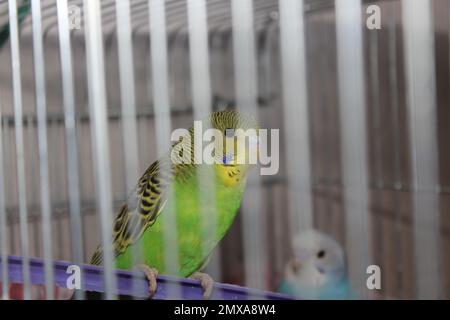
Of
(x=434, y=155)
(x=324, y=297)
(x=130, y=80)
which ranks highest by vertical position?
(x=130, y=80)

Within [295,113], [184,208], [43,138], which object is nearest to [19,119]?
[43,138]

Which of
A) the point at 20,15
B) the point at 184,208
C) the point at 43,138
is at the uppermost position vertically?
the point at 20,15

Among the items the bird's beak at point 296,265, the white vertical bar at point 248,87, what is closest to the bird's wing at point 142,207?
the white vertical bar at point 248,87

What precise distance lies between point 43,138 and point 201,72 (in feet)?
0.84

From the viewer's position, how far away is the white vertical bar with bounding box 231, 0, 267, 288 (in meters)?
0.71

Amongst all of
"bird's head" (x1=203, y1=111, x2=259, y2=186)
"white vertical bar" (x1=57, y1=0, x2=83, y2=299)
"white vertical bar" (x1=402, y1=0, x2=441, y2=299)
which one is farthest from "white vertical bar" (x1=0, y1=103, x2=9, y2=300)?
"white vertical bar" (x1=402, y1=0, x2=441, y2=299)

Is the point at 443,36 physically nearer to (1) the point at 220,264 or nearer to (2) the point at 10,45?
(1) the point at 220,264

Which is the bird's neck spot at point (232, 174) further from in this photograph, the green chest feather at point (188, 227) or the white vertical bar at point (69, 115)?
the white vertical bar at point (69, 115)

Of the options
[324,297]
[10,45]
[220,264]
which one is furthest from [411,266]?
[10,45]

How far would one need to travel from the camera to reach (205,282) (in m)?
0.77

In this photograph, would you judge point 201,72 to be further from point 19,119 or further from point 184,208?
point 19,119

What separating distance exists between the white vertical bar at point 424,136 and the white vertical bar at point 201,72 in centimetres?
26

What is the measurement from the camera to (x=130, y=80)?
77cm

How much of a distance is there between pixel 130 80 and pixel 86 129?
0.10 meters
